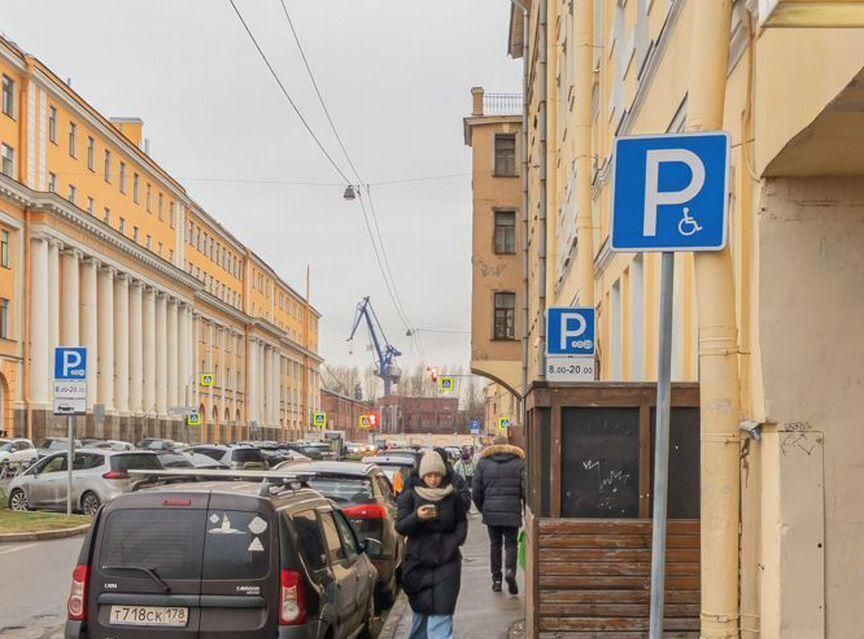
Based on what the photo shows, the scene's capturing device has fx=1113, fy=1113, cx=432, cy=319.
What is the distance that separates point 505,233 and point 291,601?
32.9 m

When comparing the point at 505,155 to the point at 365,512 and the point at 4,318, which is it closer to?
the point at 4,318

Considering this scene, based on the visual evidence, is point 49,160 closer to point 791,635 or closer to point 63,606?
point 63,606

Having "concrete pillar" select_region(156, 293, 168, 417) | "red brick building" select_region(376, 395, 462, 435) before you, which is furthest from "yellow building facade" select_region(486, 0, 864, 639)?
"red brick building" select_region(376, 395, 462, 435)

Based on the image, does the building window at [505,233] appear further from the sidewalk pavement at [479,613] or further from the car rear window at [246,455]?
the sidewalk pavement at [479,613]

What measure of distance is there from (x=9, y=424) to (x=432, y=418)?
7650 cm

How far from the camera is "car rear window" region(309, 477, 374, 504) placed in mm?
12492

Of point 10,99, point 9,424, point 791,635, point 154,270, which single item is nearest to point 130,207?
point 154,270

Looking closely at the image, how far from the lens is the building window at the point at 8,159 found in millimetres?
49006

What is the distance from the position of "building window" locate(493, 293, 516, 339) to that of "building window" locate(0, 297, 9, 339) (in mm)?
22427

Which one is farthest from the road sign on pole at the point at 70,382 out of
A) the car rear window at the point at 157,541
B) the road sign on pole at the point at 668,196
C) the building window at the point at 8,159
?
the building window at the point at 8,159

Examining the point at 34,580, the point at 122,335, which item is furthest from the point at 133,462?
the point at 122,335

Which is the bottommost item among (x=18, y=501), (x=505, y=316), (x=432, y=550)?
(x=18, y=501)

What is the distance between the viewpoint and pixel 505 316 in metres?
38.2

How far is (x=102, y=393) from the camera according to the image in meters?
60.0
